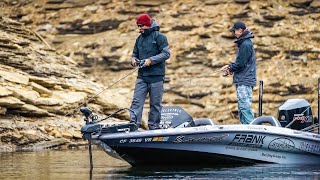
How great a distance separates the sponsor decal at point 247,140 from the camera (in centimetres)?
1121

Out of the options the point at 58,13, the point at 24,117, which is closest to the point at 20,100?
the point at 24,117

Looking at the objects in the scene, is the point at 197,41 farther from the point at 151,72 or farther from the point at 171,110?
the point at 151,72

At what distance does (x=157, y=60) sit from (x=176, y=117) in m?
0.81

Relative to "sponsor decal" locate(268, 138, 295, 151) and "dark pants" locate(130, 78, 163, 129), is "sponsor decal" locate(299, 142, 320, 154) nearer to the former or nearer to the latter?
"sponsor decal" locate(268, 138, 295, 151)

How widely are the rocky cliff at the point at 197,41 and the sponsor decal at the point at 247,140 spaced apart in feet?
36.1

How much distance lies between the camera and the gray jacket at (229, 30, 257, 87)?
12.2 metres

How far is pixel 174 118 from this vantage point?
12.0 metres

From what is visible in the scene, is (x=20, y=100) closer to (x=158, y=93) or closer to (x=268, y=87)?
(x=158, y=93)

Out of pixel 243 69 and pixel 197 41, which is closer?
pixel 243 69

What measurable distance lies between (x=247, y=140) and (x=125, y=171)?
148cm

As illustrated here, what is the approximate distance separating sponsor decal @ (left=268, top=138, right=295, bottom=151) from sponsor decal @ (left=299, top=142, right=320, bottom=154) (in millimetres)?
119

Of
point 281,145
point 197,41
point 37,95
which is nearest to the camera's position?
point 281,145

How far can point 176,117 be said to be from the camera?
12.0m

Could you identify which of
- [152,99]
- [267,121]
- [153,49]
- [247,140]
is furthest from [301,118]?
[153,49]
